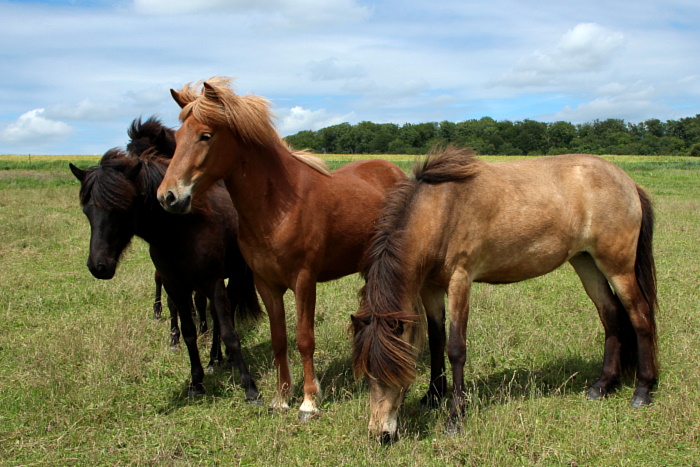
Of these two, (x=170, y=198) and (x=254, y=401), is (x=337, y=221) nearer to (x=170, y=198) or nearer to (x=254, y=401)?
(x=170, y=198)

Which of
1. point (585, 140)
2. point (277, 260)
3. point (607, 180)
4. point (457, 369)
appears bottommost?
point (457, 369)

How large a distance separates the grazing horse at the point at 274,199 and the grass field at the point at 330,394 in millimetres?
665

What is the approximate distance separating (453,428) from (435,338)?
2.68 feet

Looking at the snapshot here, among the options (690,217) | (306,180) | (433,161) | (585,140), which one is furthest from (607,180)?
(585,140)

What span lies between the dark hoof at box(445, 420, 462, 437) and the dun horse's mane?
60 centimetres

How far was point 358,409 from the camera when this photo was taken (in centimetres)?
398

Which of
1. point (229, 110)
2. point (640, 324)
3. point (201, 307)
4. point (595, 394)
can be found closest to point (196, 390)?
point (201, 307)

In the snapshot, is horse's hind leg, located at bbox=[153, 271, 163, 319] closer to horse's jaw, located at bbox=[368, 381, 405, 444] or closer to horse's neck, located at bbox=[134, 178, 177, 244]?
horse's neck, located at bbox=[134, 178, 177, 244]

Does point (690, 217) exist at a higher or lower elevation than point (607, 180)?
lower

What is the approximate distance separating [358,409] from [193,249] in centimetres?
198

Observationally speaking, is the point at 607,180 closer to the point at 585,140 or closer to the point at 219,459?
the point at 219,459

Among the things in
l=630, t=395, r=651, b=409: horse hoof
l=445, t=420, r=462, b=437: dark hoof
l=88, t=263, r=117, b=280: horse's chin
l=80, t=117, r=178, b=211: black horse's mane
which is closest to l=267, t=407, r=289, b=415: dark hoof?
l=445, t=420, r=462, b=437: dark hoof

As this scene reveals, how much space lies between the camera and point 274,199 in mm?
4062

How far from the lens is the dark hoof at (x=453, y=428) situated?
3684 millimetres
